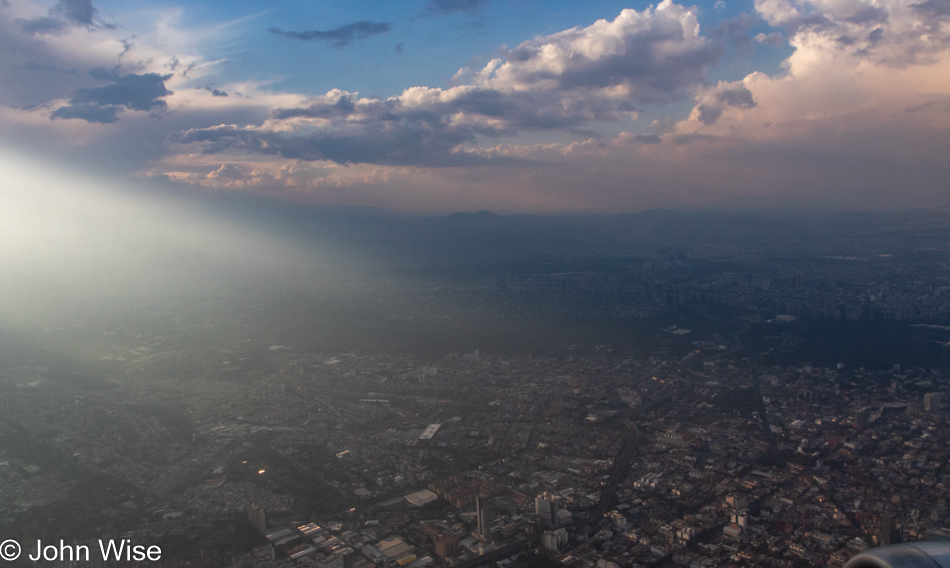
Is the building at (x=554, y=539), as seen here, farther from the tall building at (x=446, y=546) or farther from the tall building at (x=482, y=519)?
the tall building at (x=446, y=546)

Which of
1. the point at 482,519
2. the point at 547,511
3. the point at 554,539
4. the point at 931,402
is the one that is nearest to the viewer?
the point at 554,539

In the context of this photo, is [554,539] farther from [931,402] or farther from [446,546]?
[931,402]

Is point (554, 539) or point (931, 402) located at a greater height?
point (931, 402)

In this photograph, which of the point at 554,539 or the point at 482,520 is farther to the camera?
the point at 482,520

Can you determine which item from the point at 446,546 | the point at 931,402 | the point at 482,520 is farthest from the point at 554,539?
the point at 931,402

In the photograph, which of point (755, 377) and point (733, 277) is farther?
point (733, 277)

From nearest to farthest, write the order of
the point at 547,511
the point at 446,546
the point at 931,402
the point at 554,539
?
the point at 446,546 < the point at 554,539 < the point at 547,511 < the point at 931,402

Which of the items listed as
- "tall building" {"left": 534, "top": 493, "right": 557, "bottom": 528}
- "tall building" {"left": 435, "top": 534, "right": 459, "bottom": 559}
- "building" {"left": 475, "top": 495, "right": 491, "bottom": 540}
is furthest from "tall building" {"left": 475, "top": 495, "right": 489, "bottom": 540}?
"tall building" {"left": 534, "top": 493, "right": 557, "bottom": 528}

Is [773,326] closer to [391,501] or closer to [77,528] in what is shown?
[391,501]

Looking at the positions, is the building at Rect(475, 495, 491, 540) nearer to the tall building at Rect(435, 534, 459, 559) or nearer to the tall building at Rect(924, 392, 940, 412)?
the tall building at Rect(435, 534, 459, 559)

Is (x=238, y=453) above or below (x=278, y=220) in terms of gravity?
below

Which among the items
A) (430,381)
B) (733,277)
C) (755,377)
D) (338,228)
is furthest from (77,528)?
→ (338,228)
